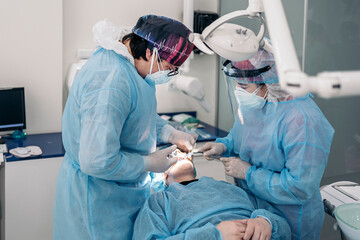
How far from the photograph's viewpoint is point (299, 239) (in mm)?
1394

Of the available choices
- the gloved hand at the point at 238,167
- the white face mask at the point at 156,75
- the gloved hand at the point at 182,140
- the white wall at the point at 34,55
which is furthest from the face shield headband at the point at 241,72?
the white wall at the point at 34,55

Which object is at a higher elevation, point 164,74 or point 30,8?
point 30,8

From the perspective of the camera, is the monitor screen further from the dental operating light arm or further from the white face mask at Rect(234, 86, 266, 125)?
the dental operating light arm

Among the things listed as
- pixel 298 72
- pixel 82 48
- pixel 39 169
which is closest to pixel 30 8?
pixel 82 48

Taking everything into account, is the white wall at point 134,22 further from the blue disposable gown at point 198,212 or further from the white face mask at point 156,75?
the blue disposable gown at point 198,212

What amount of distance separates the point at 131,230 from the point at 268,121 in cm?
66

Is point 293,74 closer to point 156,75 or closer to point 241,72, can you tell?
point 241,72

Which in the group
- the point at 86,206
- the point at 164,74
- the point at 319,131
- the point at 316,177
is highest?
the point at 164,74

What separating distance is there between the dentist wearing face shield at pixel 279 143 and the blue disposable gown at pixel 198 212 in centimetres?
7

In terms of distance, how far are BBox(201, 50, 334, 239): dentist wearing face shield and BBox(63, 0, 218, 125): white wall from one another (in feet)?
4.83

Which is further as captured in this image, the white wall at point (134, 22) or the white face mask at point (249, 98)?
the white wall at point (134, 22)

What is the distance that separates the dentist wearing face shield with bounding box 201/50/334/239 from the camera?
1.27 metres

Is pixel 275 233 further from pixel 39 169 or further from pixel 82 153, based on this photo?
pixel 39 169

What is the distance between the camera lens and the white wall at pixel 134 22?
8.42 feet
